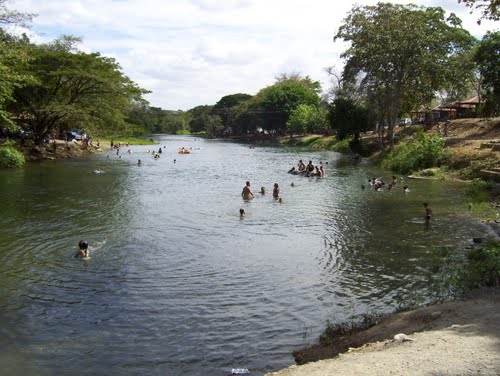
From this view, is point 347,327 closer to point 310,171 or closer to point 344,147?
point 310,171

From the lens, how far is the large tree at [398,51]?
4919 cm

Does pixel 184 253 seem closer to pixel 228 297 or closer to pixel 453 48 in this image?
pixel 228 297

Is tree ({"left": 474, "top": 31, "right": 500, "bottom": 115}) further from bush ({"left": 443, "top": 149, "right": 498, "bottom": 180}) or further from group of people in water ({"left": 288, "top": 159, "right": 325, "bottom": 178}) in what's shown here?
group of people in water ({"left": 288, "top": 159, "right": 325, "bottom": 178})

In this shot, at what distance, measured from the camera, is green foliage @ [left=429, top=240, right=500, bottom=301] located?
12.6 m

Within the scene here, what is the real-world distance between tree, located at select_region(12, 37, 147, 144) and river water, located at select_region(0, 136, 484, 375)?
875 inches

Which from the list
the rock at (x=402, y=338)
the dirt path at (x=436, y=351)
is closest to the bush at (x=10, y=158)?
the dirt path at (x=436, y=351)

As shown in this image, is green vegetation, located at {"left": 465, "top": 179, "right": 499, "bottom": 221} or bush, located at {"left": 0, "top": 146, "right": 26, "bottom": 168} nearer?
green vegetation, located at {"left": 465, "top": 179, "right": 499, "bottom": 221}

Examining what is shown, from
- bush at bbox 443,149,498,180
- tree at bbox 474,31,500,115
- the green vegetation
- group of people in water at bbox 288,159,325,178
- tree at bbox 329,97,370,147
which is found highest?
tree at bbox 474,31,500,115

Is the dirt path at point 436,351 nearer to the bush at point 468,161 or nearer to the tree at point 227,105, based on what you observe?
the bush at point 468,161

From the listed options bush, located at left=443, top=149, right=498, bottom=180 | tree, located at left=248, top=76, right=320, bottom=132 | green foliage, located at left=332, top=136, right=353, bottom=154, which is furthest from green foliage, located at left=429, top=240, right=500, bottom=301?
tree, located at left=248, top=76, right=320, bottom=132

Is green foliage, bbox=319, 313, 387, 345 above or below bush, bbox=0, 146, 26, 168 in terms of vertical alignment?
below

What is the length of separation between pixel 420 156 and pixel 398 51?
1193cm

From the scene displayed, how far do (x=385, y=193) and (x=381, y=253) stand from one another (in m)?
15.3

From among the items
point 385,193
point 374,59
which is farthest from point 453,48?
point 385,193
